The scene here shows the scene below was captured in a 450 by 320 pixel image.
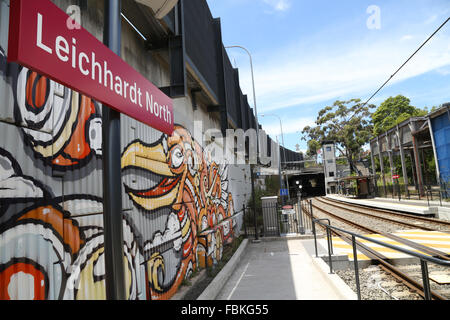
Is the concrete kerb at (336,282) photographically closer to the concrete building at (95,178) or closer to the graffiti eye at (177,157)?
the concrete building at (95,178)

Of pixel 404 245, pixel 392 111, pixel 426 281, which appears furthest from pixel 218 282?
pixel 392 111

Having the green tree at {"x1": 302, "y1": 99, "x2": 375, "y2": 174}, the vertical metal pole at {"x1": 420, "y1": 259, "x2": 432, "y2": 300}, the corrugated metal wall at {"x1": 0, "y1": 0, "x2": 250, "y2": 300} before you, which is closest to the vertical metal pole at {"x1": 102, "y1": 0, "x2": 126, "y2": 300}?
the corrugated metal wall at {"x1": 0, "y1": 0, "x2": 250, "y2": 300}

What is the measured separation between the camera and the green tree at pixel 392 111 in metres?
53.7

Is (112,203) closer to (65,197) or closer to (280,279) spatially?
(65,197)

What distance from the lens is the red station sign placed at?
101 cm

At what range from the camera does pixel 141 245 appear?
178 inches

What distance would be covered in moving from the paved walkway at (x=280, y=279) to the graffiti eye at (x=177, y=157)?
2.90 m

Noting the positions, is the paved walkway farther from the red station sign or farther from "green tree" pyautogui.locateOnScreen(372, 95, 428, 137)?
"green tree" pyautogui.locateOnScreen(372, 95, 428, 137)

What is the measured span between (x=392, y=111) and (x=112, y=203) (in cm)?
6290

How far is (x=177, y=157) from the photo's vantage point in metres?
6.72

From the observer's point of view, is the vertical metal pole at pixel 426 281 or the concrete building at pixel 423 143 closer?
the vertical metal pole at pixel 426 281

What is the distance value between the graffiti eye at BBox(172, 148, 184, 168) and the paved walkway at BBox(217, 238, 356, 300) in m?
2.90

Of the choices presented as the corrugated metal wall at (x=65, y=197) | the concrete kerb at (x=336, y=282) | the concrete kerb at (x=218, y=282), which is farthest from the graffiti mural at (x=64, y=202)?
the concrete kerb at (x=336, y=282)

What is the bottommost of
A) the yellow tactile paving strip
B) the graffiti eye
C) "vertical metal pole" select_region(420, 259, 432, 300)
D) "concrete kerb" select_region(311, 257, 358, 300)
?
the yellow tactile paving strip
